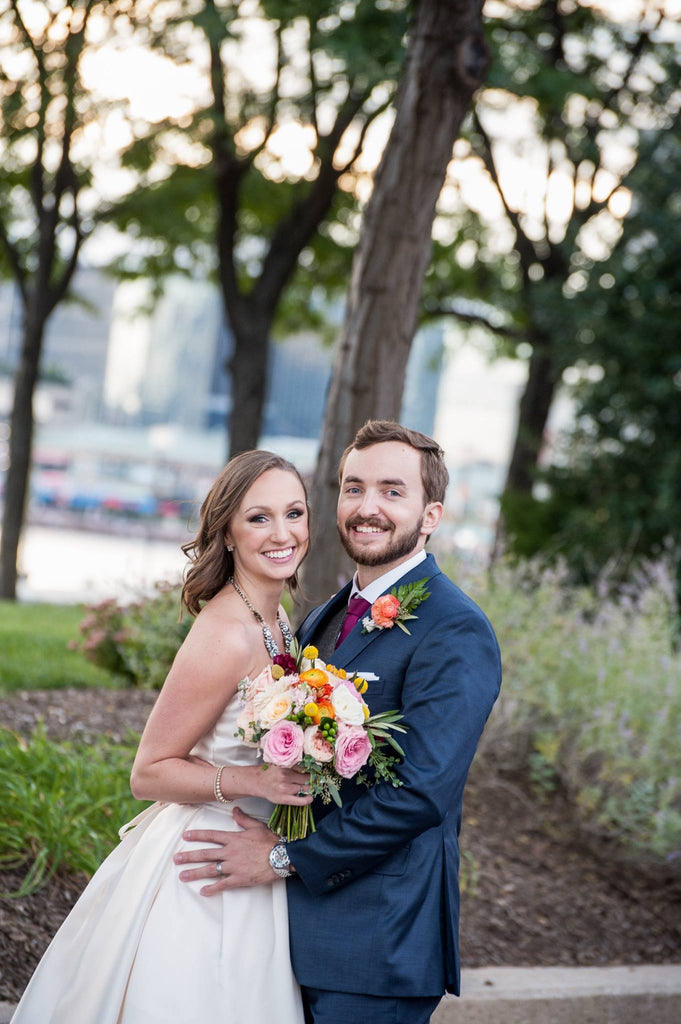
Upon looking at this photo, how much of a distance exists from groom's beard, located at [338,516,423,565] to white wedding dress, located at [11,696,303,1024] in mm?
544

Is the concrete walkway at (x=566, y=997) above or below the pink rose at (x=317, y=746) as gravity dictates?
below

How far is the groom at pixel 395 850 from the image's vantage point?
102 inches

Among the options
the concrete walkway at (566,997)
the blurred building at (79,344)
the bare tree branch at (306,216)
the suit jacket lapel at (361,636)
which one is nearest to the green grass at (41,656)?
the concrete walkway at (566,997)

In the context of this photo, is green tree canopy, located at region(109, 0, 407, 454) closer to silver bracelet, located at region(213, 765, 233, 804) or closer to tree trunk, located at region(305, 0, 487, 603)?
tree trunk, located at region(305, 0, 487, 603)

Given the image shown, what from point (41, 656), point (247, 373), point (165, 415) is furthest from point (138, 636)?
point (165, 415)

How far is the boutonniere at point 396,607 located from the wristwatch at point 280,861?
606 mm

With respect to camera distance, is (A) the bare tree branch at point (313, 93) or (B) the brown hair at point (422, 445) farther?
(A) the bare tree branch at point (313, 93)

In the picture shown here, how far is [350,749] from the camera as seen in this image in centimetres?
246

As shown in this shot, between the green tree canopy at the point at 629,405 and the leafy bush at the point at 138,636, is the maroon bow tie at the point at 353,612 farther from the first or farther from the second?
the green tree canopy at the point at 629,405

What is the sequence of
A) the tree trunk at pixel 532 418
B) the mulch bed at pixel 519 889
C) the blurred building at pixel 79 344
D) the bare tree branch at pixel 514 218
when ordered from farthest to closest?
the blurred building at pixel 79 344 → the bare tree branch at pixel 514 218 → the tree trunk at pixel 532 418 → the mulch bed at pixel 519 889

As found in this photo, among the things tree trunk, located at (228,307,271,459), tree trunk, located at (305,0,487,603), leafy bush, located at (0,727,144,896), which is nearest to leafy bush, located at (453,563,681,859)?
tree trunk, located at (305,0,487,603)

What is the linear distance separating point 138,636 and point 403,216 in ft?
10.8

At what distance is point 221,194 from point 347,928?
39.8 ft

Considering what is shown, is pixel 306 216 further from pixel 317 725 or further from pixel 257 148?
pixel 317 725
